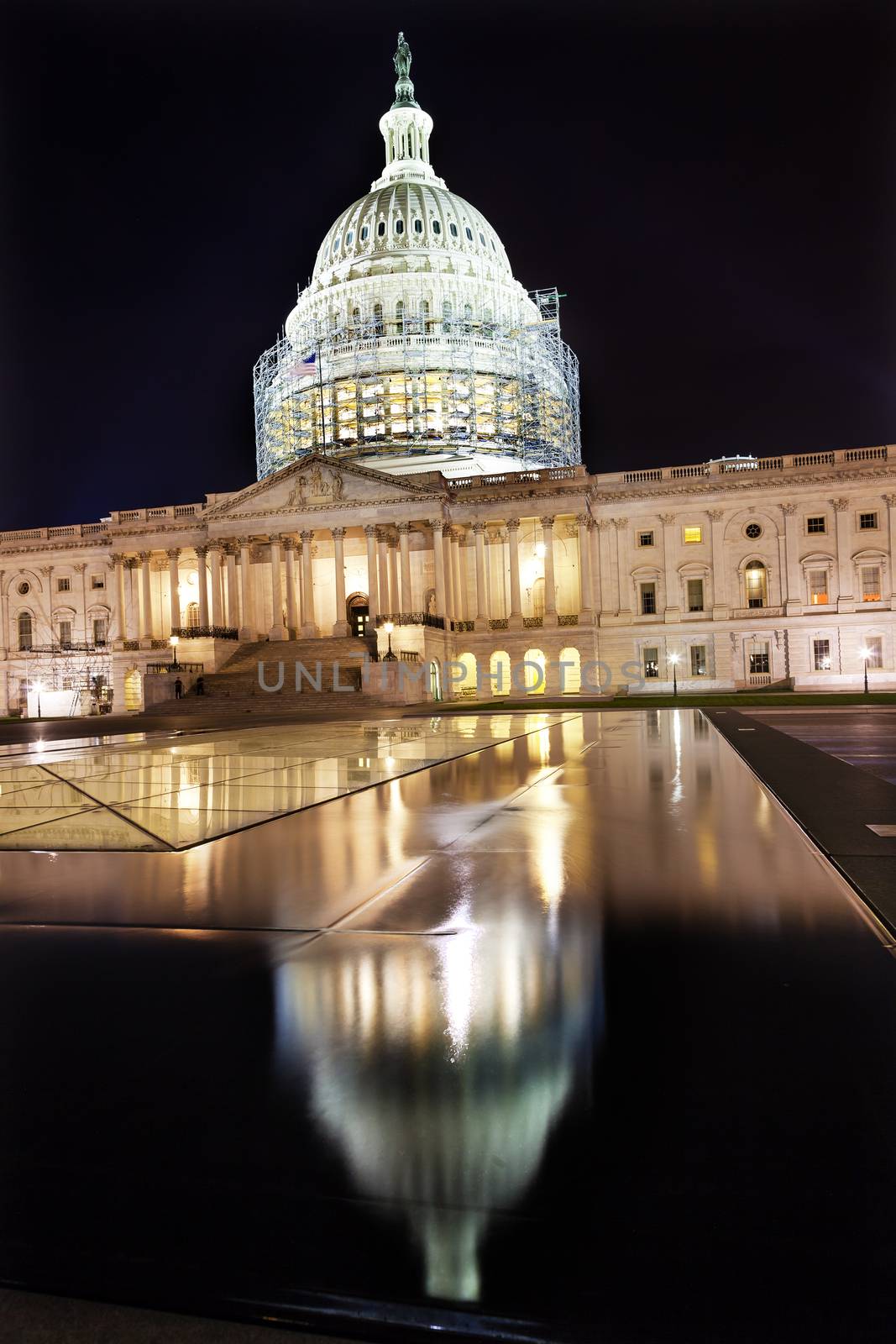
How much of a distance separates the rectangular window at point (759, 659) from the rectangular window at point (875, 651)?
726 cm

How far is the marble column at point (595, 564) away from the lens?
6925 cm

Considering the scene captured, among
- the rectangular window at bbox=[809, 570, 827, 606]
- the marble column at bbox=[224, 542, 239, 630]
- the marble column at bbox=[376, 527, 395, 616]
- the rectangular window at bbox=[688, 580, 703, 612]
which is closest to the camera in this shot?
the rectangular window at bbox=[809, 570, 827, 606]

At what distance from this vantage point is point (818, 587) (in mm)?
67312

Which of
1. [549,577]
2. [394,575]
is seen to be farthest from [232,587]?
[549,577]

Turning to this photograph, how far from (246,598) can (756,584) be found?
41.6 metres

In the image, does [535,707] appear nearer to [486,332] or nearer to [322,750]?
[322,750]

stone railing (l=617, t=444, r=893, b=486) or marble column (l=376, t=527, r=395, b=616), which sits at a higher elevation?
stone railing (l=617, t=444, r=893, b=486)

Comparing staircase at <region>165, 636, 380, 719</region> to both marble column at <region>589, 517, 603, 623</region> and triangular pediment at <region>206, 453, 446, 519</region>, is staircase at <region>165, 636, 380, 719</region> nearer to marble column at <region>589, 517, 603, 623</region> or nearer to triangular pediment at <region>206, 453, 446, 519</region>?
triangular pediment at <region>206, 453, 446, 519</region>

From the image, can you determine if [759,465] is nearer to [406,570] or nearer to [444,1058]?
[406,570]

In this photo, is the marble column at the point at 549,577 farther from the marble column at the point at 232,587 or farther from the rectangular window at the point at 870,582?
the marble column at the point at 232,587

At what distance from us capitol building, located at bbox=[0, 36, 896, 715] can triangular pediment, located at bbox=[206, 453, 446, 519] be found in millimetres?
199

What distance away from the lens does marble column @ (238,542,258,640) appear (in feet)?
232

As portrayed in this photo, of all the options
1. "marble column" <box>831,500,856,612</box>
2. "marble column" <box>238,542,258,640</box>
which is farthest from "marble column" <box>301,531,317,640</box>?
"marble column" <box>831,500,856,612</box>

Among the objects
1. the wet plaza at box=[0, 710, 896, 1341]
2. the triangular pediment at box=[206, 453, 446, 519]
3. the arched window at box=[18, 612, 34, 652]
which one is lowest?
the wet plaza at box=[0, 710, 896, 1341]
